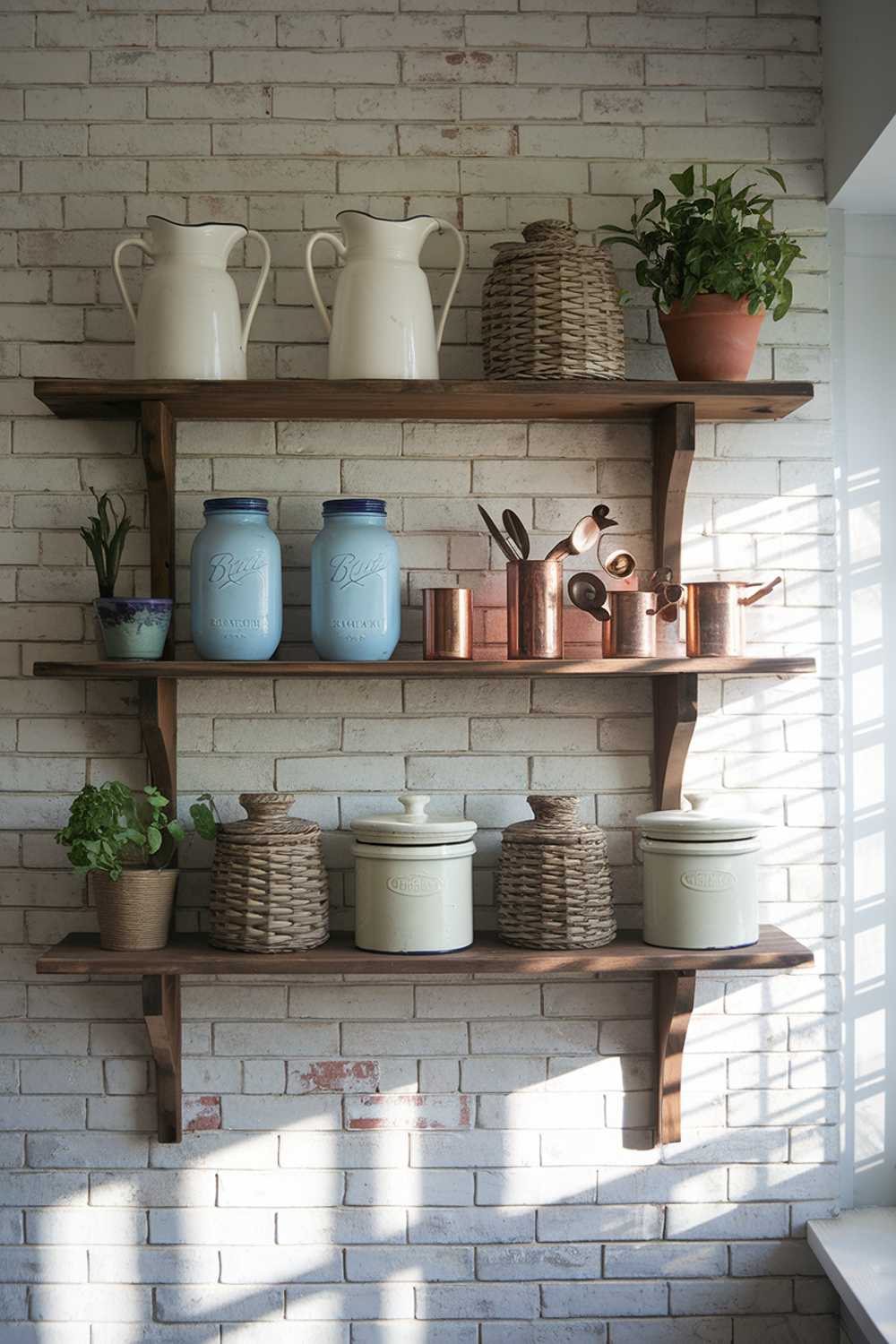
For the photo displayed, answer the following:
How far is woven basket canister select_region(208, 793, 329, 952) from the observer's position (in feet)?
6.27

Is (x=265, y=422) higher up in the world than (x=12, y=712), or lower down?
higher up

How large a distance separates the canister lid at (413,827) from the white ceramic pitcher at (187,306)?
74 centimetres

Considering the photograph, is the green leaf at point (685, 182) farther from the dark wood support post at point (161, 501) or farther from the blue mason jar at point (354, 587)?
the dark wood support post at point (161, 501)

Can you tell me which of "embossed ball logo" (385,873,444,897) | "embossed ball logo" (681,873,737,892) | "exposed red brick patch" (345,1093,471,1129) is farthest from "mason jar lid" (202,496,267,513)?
"exposed red brick patch" (345,1093,471,1129)

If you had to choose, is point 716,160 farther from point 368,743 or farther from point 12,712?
point 12,712

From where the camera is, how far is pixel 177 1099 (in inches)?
80.9

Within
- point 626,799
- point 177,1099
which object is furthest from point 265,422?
point 177,1099

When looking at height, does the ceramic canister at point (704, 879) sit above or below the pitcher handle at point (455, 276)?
below

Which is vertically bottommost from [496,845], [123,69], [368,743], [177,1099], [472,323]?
A: [177,1099]

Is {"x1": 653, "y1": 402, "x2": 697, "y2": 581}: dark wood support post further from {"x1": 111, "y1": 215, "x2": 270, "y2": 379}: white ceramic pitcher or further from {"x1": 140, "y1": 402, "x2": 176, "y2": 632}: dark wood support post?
{"x1": 140, "y1": 402, "x2": 176, "y2": 632}: dark wood support post

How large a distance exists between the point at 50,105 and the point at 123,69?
5.5 inches

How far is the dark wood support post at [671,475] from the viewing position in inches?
78.2

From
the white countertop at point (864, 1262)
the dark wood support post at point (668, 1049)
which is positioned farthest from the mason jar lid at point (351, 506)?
the white countertop at point (864, 1262)

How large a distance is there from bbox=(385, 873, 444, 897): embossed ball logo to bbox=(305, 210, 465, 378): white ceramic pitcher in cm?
78
